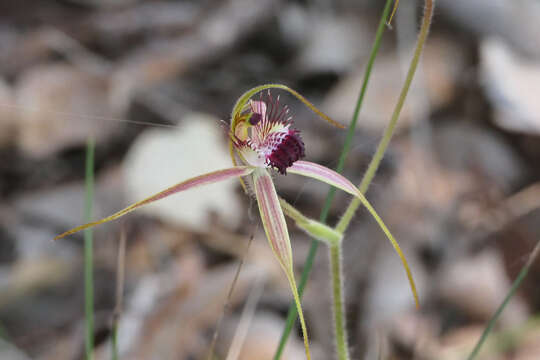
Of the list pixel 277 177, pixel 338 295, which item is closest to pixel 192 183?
pixel 338 295

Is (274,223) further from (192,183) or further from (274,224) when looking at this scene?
(192,183)

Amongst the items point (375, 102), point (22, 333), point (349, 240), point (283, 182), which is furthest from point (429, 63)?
point (22, 333)

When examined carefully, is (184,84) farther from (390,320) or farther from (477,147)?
(390,320)

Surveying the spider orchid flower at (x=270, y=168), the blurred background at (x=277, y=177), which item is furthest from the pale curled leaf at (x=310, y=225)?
the blurred background at (x=277, y=177)

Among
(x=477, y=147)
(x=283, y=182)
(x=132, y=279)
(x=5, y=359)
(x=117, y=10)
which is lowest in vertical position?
(x=5, y=359)

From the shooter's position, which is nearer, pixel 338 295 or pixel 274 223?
pixel 274 223

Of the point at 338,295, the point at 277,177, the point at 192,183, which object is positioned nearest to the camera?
the point at 192,183
